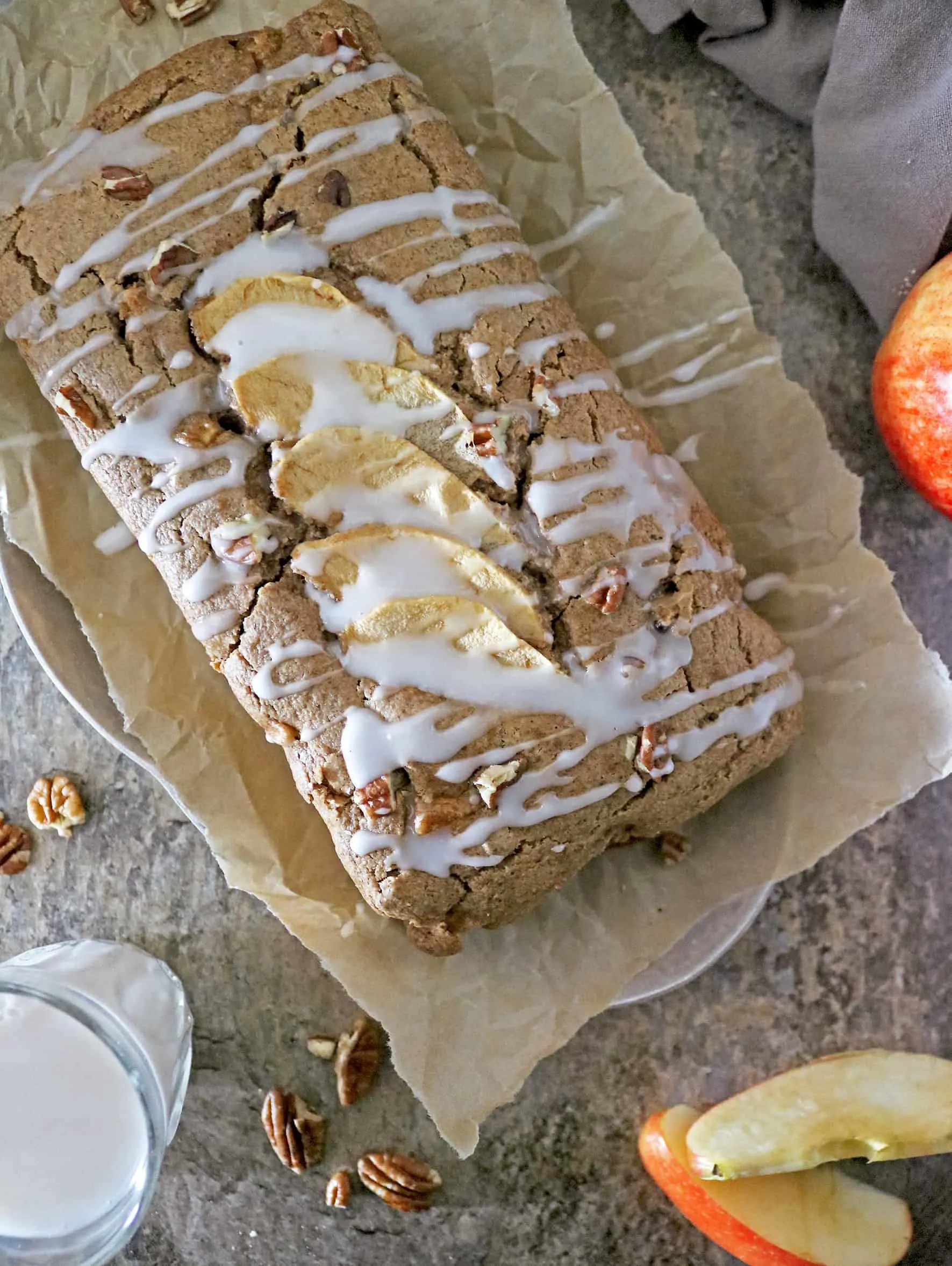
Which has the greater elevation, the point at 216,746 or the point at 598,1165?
the point at 216,746

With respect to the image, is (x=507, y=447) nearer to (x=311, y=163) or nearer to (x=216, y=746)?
(x=311, y=163)

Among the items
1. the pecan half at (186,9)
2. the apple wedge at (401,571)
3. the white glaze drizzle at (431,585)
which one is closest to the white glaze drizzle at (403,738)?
the white glaze drizzle at (431,585)

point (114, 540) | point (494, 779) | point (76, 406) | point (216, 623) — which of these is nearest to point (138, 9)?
point (76, 406)

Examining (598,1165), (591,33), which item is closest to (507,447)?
(591,33)

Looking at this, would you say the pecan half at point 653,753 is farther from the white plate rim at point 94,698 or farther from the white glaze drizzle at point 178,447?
the white glaze drizzle at point 178,447

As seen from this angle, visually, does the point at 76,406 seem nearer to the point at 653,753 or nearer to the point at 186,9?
the point at 186,9

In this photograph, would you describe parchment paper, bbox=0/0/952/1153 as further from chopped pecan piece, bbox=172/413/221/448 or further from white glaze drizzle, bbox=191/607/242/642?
chopped pecan piece, bbox=172/413/221/448
